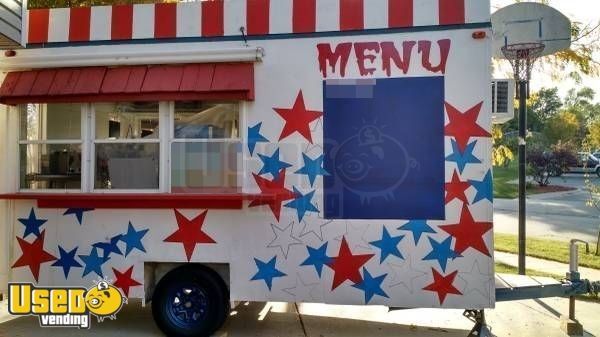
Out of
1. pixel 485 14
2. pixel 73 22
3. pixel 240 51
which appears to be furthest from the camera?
pixel 73 22

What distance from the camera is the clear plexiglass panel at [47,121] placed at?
5059 mm

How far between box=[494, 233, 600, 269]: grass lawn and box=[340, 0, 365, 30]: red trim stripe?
20.7 feet

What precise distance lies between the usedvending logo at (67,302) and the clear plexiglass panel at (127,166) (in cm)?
104

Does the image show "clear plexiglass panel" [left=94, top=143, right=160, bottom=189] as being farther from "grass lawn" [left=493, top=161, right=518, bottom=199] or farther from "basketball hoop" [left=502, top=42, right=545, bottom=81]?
"grass lawn" [left=493, top=161, right=518, bottom=199]

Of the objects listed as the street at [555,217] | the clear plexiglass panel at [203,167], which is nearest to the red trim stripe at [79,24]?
the clear plexiglass panel at [203,167]

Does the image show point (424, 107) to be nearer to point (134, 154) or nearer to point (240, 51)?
point (240, 51)

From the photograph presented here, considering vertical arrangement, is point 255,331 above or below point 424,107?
below

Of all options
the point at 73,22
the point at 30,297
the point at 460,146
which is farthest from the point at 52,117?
the point at 460,146

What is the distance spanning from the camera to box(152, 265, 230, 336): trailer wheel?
4.71m

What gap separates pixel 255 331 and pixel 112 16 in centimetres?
367

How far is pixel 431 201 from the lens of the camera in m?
4.44

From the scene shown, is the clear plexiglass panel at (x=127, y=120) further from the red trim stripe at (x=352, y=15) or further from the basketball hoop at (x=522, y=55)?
the basketball hoop at (x=522, y=55)

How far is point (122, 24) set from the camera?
491 cm

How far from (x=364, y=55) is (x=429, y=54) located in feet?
2.01
